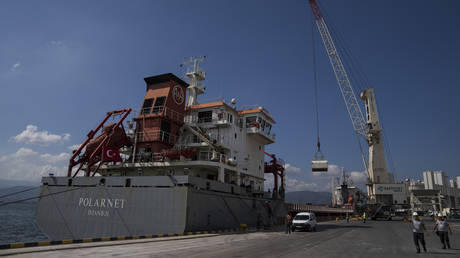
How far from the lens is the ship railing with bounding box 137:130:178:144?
937 inches

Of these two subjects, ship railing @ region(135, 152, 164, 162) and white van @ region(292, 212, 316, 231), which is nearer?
white van @ region(292, 212, 316, 231)

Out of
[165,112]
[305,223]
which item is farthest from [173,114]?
[305,223]

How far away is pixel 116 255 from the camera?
9.20 metres

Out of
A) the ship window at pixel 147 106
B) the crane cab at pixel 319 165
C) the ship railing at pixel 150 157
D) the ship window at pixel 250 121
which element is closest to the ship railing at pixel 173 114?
the ship window at pixel 147 106

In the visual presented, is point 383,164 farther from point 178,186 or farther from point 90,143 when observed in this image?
point 90,143

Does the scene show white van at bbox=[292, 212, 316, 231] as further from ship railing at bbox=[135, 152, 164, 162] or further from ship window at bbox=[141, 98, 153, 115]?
ship window at bbox=[141, 98, 153, 115]

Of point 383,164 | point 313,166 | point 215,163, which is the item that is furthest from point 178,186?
point 383,164

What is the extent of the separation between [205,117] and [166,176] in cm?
1190

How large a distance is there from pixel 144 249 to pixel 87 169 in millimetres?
15443

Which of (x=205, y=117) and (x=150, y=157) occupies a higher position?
(x=205, y=117)

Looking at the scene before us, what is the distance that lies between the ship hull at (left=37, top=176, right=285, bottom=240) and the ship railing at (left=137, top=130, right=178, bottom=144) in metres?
5.43

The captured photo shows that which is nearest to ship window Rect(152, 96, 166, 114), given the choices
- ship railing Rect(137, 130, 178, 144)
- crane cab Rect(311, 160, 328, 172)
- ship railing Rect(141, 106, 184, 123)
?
ship railing Rect(141, 106, 184, 123)

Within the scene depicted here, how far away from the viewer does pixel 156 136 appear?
78.2ft

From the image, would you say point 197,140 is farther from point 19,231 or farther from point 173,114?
point 19,231
